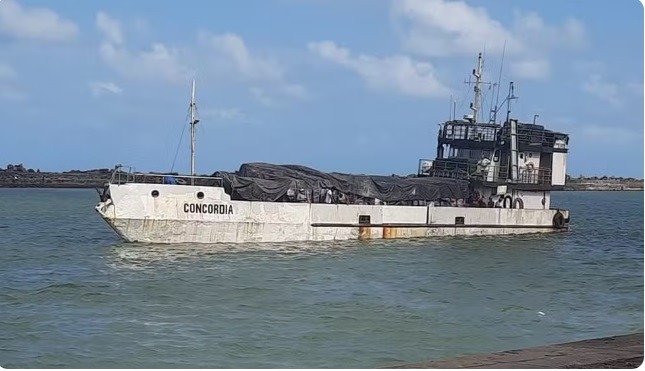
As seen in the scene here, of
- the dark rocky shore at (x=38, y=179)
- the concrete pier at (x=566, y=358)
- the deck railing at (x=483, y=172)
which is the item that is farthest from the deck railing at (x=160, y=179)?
the dark rocky shore at (x=38, y=179)

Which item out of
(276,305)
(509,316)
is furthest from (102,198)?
(509,316)

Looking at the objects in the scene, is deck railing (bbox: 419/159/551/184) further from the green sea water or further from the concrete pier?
the concrete pier

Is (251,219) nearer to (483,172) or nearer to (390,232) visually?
(390,232)

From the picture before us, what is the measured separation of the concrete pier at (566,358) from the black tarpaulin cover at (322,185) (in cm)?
→ 1655

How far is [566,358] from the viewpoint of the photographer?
850 cm

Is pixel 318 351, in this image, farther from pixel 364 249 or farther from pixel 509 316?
pixel 364 249

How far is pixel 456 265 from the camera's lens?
23.3 metres

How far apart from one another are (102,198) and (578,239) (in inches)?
756

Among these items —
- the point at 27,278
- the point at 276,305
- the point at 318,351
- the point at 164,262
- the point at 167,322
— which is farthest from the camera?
the point at 164,262

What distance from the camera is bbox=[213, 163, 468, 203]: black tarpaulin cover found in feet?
83.4

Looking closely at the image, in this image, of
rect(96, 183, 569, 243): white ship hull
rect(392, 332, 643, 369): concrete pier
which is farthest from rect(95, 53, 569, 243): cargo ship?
rect(392, 332, 643, 369): concrete pier

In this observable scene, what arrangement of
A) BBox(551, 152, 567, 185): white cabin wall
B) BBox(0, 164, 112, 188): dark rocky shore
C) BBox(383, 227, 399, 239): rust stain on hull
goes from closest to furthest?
BBox(383, 227, 399, 239): rust stain on hull, BBox(551, 152, 567, 185): white cabin wall, BBox(0, 164, 112, 188): dark rocky shore

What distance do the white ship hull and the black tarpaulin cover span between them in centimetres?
45

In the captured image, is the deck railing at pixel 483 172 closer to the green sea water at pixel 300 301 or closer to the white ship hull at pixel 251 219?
the white ship hull at pixel 251 219
